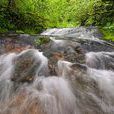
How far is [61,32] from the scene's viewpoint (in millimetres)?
9758

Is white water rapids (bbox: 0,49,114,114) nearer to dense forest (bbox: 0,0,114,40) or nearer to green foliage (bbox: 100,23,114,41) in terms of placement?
green foliage (bbox: 100,23,114,41)

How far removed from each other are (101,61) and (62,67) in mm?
993

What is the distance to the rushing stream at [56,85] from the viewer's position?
3553 millimetres

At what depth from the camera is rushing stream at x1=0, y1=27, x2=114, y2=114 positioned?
355 centimetres

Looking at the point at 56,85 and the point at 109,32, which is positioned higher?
the point at 56,85

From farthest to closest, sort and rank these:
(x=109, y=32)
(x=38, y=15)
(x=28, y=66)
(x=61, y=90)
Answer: (x=38, y=15) → (x=109, y=32) → (x=28, y=66) → (x=61, y=90)

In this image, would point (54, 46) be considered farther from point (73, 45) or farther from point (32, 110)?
point (32, 110)

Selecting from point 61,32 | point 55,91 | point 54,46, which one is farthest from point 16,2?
point 55,91

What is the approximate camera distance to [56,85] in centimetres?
404

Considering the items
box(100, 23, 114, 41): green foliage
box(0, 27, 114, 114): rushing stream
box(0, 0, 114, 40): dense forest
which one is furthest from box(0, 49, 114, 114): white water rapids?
box(0, 0, 114, 40): dense forest

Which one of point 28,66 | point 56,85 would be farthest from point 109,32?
point 56,85

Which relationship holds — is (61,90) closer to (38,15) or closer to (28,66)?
(28,66)

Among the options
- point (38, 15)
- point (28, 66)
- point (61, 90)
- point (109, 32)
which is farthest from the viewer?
point (38, 15)

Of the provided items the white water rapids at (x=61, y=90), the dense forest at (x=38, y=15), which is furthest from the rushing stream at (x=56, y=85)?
the dense forest at (x=38, y=15)
